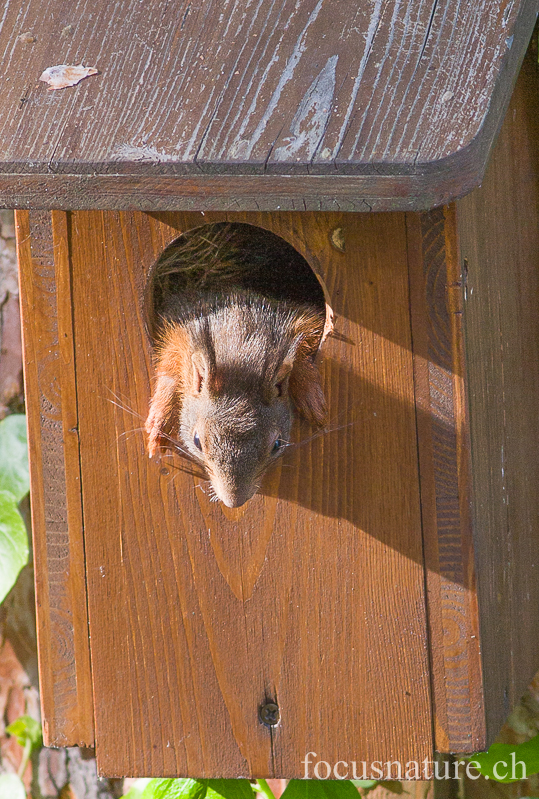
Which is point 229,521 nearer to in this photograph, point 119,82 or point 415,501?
point 415,501

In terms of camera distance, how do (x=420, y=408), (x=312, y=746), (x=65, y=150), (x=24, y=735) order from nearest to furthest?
(x=65, y=150) → (x=420, y=408) → (x=312, y=746) → (x=24, y=735)

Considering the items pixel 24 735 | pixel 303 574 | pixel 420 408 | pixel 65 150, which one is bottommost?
pixel 24 735

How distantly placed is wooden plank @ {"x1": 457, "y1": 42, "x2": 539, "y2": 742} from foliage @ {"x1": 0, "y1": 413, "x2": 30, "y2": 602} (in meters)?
1.27

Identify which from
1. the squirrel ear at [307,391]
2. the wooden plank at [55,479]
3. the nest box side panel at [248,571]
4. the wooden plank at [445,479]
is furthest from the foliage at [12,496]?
the wooden plank at [445,479]

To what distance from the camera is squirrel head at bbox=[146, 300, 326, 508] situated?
213 centimetres

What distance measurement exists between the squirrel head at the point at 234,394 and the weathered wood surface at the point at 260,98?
513 mm

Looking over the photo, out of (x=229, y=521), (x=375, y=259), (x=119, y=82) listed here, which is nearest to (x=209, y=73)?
(x=119, y=82)

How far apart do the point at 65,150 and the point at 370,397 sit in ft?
2.55

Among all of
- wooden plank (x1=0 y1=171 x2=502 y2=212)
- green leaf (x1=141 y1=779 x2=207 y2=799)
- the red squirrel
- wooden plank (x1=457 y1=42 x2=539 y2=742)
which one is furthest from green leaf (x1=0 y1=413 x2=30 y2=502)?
wooden plank (x1=457 y1=42 x2=539 y2=742)

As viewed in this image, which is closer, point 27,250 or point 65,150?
point 65,150

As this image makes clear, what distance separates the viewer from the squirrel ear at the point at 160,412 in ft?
6.96

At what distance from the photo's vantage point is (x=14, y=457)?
9.46ft

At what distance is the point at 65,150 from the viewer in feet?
5.81

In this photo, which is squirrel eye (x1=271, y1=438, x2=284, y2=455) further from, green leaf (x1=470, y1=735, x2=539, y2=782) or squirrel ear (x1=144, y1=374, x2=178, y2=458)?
green leaf (x1=470, y1=735, x2=539, y2=782)
